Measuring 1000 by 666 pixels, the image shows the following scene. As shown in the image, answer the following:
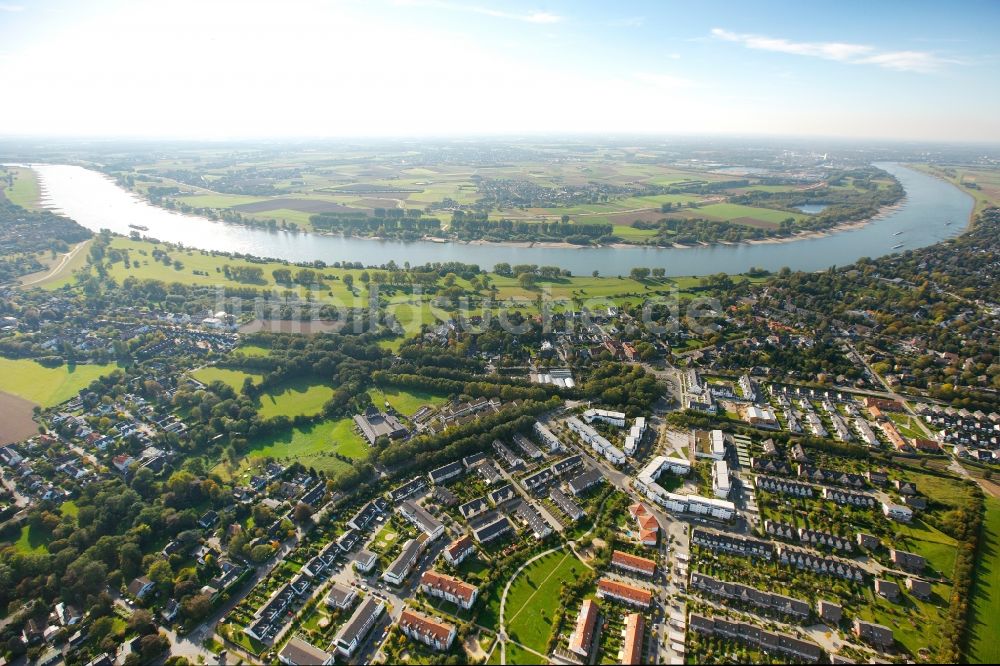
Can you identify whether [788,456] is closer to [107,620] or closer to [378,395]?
[378,395]

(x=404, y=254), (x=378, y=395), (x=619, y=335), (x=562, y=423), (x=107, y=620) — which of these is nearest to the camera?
(x=107, y=620)

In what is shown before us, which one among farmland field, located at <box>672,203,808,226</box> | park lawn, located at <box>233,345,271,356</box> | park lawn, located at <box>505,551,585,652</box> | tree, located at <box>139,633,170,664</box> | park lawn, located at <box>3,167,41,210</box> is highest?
park lawn, located at <box>3,167,41,210</box>

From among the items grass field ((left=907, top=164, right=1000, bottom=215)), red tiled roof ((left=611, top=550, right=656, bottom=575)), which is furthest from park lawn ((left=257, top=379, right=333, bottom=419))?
grass field ((left=907, top=164, right=1000, bottom=215))

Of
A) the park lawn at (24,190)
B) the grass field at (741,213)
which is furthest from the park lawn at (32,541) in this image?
the grass field at (741,213)

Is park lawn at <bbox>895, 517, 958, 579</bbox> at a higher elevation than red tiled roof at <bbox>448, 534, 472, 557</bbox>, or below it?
below

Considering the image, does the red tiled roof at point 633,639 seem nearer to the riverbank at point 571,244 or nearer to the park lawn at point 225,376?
the park lawn at point 225,376

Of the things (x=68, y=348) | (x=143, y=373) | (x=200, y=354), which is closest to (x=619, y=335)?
(x=200, y=354)

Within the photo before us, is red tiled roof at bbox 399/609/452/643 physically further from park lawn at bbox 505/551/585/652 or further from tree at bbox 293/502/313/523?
tree at bbox 293/502/313/523
